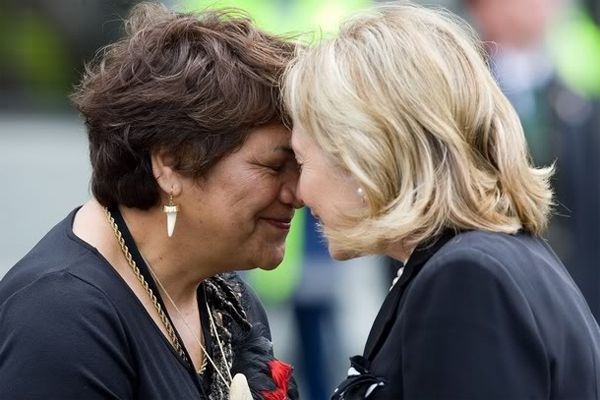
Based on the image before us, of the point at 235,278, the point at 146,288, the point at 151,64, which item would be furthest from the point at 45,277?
the point at 235,278

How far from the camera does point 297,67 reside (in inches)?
98.8

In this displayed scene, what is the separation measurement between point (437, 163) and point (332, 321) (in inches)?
151

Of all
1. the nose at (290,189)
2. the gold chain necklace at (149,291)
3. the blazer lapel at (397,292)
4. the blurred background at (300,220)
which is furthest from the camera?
the blurred background at (300,220)

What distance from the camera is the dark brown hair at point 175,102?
107 inches

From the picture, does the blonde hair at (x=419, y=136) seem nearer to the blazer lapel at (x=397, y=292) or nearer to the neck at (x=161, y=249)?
the blazer lapel at (x=397, y=292)

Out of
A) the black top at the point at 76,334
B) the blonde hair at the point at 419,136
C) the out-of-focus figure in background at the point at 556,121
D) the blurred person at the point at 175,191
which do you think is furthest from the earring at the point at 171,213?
the out-of-focus figure in background at the point at 556,121

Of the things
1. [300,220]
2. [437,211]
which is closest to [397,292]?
[437,211]

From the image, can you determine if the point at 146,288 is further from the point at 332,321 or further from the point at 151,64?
the point at 332,321

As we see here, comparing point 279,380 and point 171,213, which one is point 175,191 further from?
point 279,380

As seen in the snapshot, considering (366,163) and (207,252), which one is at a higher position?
(366,163)

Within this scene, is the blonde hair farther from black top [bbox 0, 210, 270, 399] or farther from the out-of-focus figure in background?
the out-of-focus figure in background

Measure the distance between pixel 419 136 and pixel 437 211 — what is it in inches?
5.2

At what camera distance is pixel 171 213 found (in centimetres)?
277

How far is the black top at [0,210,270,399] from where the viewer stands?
95.4 inches
